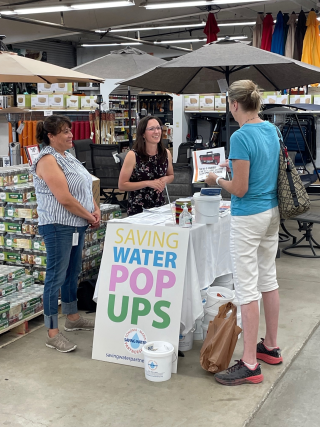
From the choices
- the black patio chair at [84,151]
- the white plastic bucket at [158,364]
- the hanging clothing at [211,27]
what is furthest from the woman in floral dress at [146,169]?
the hanging clothing at [211,27]

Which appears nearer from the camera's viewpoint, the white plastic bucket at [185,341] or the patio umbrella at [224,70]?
the white plastic bucket at [185,341]

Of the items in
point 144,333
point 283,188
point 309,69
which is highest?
point 309,69

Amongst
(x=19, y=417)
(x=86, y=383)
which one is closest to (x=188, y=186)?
(x=86, y=383)

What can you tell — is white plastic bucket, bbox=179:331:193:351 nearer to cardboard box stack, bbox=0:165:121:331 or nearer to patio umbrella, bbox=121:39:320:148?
cardboard box stack, bbox=0:165:121:331

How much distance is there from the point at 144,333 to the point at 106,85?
7737mm

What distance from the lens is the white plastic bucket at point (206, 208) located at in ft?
11.6

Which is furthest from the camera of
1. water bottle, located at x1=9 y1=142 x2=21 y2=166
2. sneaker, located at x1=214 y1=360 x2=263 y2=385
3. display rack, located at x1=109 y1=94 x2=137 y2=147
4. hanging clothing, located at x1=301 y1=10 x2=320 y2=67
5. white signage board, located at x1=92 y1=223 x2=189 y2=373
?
display rack, located at x1=109 y1=94 x2=137 y2=147

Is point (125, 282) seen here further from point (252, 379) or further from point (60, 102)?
point (60, 102)

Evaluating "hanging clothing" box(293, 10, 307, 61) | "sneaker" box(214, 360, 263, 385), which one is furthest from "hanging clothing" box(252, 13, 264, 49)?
"sneaker" box(214, 360, 263, 385)

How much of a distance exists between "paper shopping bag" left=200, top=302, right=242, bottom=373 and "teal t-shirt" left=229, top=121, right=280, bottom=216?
67cm

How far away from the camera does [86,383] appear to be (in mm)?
3160

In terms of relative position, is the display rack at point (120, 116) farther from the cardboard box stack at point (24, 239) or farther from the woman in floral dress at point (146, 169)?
the woman in floral dress at point (146, 169)

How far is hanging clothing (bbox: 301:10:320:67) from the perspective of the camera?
9.08 meters

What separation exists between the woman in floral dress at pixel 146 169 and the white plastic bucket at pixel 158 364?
1.40m
